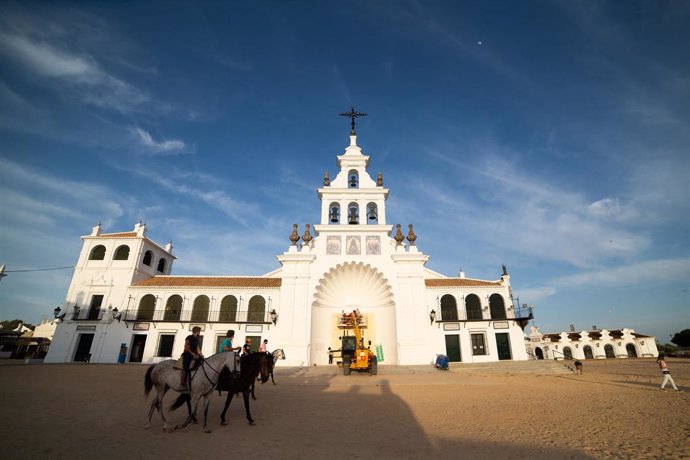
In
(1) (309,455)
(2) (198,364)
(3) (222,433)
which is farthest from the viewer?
(2) (198,364)

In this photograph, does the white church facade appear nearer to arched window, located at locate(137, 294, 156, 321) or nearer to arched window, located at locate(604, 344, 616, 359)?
arched window, located at locate(137, 294, 156, 321)

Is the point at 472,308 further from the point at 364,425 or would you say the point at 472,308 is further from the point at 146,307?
the point at 146,307

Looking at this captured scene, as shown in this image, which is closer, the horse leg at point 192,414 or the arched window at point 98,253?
the horse leg at point 192,414

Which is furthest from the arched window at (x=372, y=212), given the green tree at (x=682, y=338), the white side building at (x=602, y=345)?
the green tree at (x=682, y=338)

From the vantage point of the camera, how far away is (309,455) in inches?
192

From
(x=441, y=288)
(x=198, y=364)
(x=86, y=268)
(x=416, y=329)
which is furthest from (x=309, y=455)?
(x=86, y=268)

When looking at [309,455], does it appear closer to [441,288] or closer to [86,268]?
[441,288]

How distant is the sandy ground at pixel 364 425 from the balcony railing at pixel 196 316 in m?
13.6

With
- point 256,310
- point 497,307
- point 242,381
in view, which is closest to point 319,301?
point 256,310

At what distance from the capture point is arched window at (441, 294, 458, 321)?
2475 cm

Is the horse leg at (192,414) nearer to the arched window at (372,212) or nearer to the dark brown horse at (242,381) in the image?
the dark brown horse at (242,381)

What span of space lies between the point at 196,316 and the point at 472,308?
21709 millimetres

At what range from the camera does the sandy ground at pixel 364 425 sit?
196 inches

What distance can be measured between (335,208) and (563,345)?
41.1 meters
